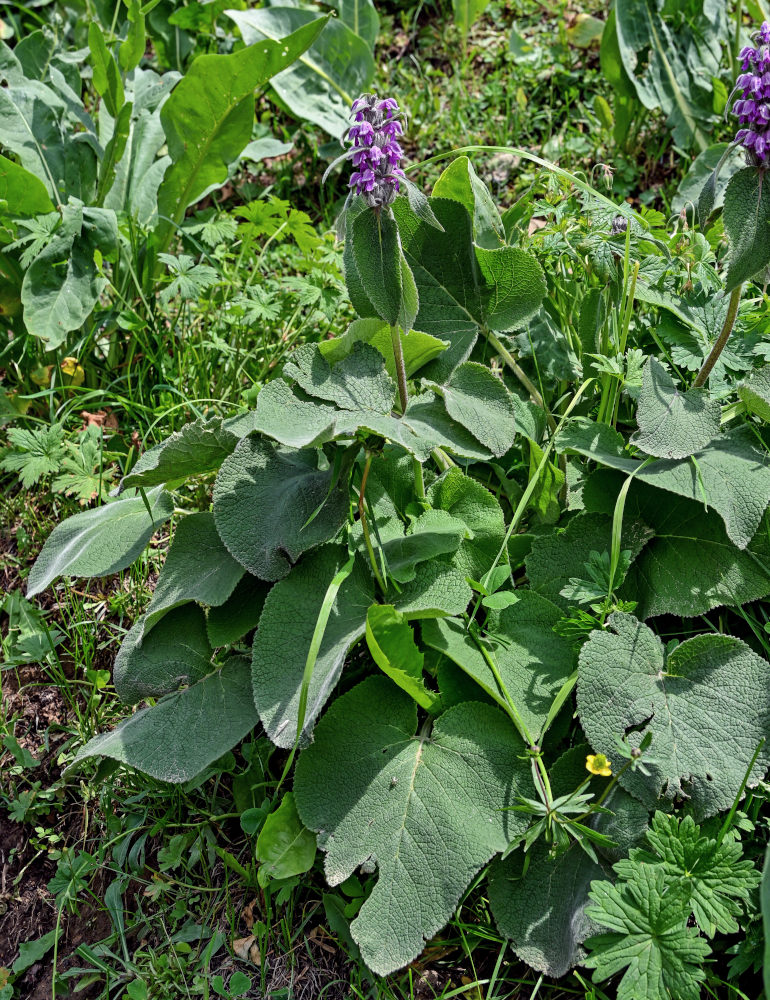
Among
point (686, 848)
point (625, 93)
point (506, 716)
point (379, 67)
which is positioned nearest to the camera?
point (686, 848)

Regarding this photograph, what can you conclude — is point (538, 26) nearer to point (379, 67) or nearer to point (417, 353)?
point (379, 67)

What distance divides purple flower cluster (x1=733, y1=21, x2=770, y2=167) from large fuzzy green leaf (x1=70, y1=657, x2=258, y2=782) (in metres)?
1.44

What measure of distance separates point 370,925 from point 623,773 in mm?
542

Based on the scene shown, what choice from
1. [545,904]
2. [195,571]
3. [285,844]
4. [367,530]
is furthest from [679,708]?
[195,571]

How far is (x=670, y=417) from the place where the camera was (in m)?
1.87

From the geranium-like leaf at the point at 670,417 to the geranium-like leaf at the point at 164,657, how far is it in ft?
3.41

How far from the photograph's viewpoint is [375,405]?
1863 millimetres

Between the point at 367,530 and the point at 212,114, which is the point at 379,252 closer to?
the point at 367,530

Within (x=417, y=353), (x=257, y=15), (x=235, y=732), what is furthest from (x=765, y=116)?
(x=257, y=15)

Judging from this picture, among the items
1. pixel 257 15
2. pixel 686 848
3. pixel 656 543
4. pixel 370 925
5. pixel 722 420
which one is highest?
pixel 257 15

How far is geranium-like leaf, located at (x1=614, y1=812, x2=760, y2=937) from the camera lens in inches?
62.5

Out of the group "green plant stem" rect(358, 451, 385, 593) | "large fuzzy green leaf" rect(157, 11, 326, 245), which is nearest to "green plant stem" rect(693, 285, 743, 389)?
"green plant stem" rect(358, 451, 385, 593)

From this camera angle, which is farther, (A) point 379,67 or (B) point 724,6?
(A) point 379,67

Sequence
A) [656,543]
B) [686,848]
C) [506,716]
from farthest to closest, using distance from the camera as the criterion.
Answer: [656,543] → [506,716] → [686,848]
